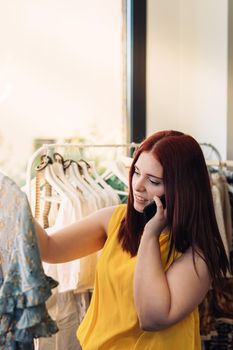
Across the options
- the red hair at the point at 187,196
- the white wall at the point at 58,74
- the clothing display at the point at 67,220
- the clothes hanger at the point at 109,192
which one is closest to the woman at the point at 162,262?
the red hair at the point at 187,196

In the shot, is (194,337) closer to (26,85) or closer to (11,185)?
(11,185)

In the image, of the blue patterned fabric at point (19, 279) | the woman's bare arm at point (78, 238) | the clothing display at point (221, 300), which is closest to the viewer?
the blue patterned fabric at point (19, 279)

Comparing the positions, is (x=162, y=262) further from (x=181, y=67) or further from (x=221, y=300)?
(x=181, y=67)

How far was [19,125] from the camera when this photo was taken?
6.73 ft

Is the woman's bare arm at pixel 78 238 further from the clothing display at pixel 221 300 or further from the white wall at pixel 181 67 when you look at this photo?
the white wall at pixel 181 67

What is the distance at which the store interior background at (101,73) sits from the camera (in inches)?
80.7

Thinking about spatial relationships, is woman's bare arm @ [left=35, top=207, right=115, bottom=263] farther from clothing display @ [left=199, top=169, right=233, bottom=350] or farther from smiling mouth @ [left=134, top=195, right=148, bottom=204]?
clothing display @ [left=199, top=169, right=233, bottom=350]

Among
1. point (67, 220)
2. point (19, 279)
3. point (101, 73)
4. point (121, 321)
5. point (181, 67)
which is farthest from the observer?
point (181, 67)

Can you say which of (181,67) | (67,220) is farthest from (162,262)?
(181,67)

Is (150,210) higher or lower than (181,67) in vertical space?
lower

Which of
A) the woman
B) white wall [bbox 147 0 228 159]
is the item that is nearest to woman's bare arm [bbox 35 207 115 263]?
the woman

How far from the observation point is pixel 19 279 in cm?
98

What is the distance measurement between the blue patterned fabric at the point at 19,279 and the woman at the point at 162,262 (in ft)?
0.57

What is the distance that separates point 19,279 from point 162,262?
13.9 inches
